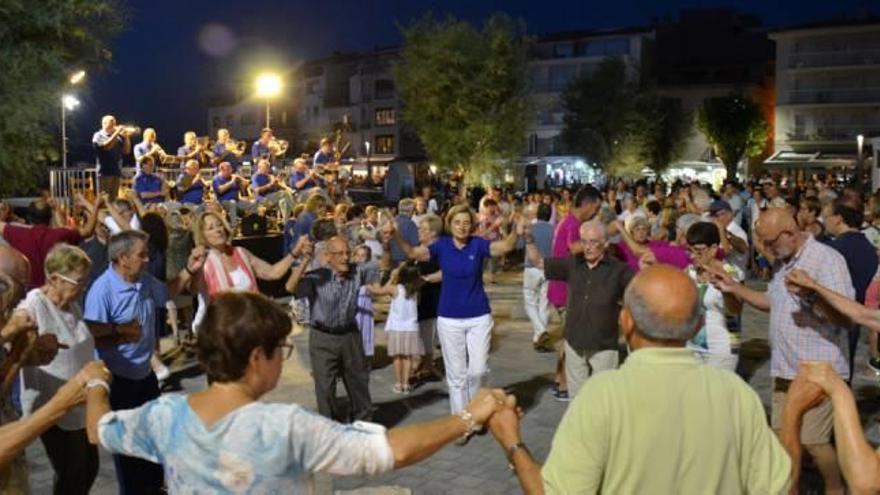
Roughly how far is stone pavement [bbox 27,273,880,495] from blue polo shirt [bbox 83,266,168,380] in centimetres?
145

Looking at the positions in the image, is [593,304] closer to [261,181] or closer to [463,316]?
[463,316]

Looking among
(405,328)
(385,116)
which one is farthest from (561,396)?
(385,116)

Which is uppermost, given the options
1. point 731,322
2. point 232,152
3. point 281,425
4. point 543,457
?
point 232,152

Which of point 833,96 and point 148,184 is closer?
point 148,184

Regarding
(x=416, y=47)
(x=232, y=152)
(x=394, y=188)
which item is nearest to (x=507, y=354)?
(x=232, y=152)

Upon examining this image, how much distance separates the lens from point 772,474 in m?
2.69

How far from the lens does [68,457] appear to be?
4.60 metres

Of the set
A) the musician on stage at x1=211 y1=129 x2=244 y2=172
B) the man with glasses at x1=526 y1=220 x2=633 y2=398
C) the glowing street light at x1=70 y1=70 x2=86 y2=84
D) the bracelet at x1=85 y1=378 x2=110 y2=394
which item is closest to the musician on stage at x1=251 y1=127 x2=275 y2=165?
Answer: the musician on stage at x1=211 y1=129 x2=244 y2=172

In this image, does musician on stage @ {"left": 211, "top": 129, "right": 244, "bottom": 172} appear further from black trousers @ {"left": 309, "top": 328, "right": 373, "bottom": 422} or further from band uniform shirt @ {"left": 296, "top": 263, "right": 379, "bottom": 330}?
Result: black trousers @ {"left": 309, "top": 328, "right": 373, "bottom": 422}

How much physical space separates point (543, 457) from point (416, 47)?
2772 cm

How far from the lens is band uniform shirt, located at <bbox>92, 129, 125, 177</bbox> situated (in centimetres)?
1764

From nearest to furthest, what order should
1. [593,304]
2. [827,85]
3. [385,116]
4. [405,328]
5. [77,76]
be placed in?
1. [593,304]
2. [405,328]
3. [77,76]
4. [827,85]
5. [385,116]

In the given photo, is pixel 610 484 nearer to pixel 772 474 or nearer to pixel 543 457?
pixel 772 474

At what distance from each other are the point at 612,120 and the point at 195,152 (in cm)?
3068
